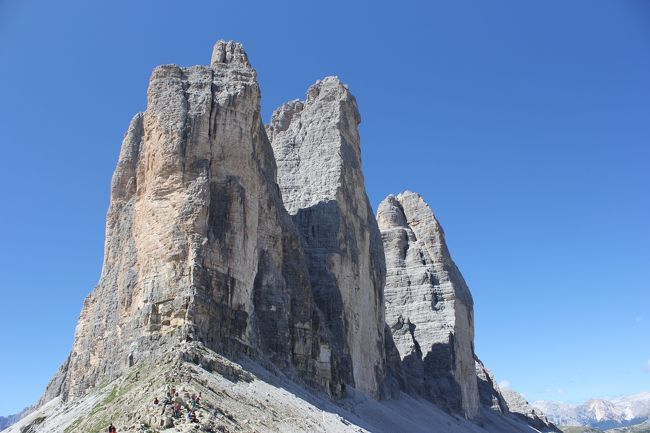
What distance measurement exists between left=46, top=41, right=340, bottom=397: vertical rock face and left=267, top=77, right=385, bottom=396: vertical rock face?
30.7ft

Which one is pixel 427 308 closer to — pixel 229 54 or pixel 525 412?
pixel 525 412

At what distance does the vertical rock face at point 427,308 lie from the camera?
90688 millimetres

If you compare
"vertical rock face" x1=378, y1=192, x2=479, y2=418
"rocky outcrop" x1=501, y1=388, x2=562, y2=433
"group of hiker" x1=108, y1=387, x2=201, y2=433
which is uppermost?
"vertical rock face" x1=378, y1=192, x2=479, y2=418

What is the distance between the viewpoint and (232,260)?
4291cm

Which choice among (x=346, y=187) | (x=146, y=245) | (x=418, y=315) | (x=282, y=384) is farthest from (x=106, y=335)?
(x=418, y=315)

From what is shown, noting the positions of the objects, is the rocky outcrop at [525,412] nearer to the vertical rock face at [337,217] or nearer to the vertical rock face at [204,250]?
the vertical rock face at [337,217]

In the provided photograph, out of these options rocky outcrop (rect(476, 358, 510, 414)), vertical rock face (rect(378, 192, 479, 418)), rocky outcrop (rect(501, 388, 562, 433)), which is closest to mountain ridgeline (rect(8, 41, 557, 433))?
vertical rock face (rect(378, 192, 479, 418))

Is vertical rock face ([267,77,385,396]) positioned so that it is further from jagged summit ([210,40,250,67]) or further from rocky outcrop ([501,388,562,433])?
rocky outcrop ([501,388,562,433])

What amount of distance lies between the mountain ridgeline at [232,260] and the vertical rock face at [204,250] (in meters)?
0.11

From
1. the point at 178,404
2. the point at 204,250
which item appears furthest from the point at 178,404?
the point at 204,250

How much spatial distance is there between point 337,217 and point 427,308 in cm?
3420

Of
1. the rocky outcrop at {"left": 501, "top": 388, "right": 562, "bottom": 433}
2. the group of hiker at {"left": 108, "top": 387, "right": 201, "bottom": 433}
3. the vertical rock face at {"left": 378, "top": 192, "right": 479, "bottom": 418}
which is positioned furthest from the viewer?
the rocky outcrop at {"left": 501, "top": 388, "right": 562, "bottom": 433}

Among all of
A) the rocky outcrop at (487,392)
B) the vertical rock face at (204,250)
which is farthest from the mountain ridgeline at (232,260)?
the rocky outcrop at (487,392)

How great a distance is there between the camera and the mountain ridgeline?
3888 cm
